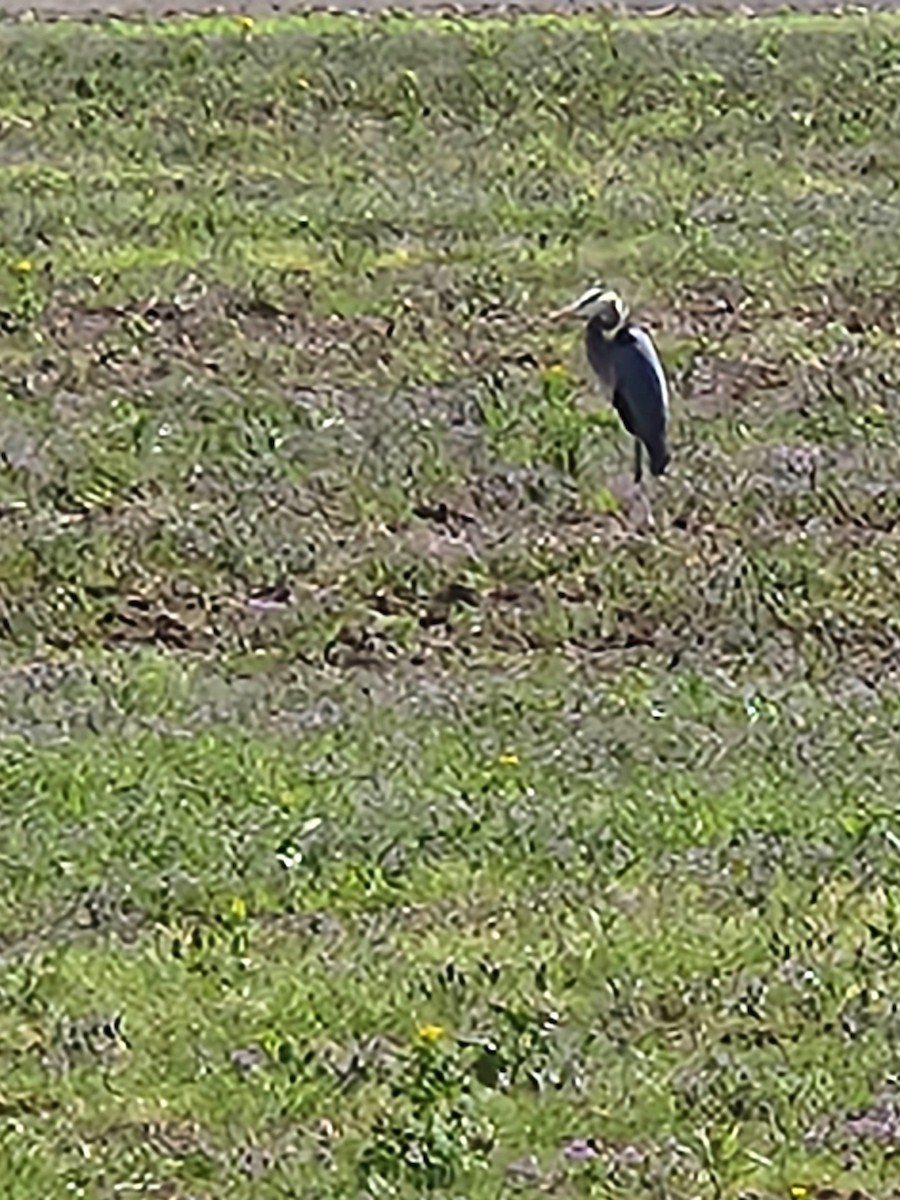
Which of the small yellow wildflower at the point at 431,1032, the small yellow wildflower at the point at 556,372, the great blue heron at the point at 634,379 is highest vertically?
the small yellow wildflower at the point at 431,1032

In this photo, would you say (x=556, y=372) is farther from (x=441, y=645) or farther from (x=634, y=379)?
(x=441, y=645)

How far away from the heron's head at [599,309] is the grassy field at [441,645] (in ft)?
0.73

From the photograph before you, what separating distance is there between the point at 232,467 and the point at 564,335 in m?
2.62

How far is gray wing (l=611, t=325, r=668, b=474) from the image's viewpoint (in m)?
12.1

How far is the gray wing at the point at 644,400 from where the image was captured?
12.1 metres

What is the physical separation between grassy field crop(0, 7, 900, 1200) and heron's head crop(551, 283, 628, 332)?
0.73 ft

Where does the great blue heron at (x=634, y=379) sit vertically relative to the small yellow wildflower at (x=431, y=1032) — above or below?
below

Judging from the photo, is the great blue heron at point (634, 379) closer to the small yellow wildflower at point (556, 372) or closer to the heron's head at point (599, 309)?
the heron's head at point (599, 309)

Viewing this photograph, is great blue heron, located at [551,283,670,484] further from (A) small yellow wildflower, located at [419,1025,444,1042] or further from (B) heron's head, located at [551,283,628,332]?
(A) small yellow wildflower, located at [419,1025,444,1042]

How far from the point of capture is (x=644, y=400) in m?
12.1


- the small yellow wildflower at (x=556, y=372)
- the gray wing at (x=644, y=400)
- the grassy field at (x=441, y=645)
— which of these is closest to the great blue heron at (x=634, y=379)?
the gray wing at (x=644, y=400)

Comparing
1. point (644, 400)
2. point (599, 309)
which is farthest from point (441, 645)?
point (599, 309)

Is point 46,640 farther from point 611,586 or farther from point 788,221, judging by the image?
point 788,221

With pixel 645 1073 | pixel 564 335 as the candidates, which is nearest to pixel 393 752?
pixel 645 1073
